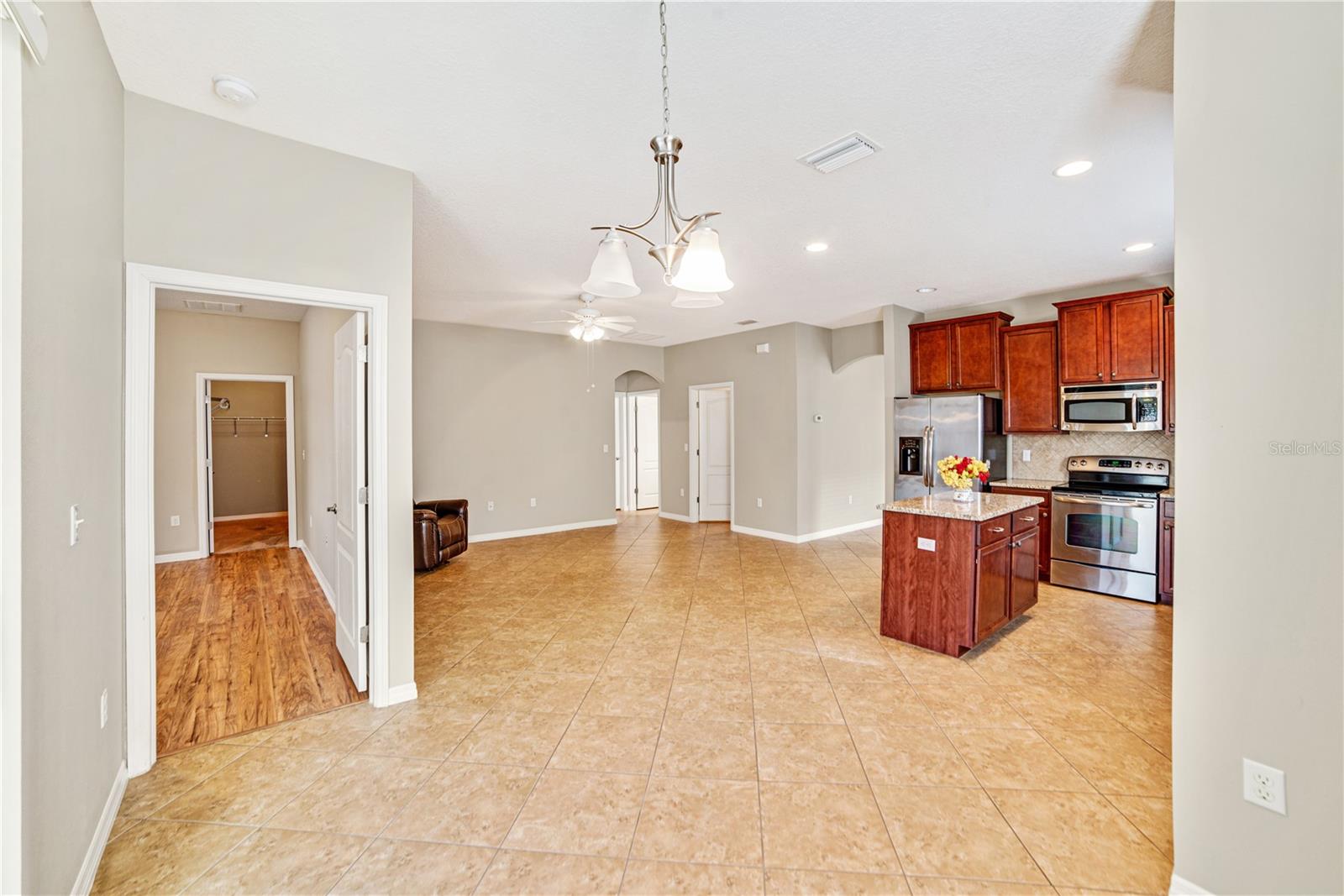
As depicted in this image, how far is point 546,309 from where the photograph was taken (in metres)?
6.12

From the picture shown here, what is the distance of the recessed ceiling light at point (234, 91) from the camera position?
6.96ft

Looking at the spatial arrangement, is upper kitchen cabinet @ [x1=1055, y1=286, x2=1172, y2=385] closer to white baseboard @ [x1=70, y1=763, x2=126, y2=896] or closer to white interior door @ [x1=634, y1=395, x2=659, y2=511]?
white interior door @ [x1=634, y1=395, x2=659, y2=511]

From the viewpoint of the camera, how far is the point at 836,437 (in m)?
7.52

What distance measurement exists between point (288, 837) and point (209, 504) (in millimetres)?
5863

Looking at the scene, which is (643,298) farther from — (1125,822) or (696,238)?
(1125,822)

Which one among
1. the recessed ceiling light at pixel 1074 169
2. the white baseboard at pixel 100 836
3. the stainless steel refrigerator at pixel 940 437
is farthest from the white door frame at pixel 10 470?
the stainless steel refrigerator at pixel 940 437

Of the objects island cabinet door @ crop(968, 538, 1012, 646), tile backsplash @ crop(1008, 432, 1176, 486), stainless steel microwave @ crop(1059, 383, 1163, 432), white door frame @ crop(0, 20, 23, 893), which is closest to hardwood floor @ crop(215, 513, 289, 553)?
white door frame @ crop(0, 20, 23, 893)

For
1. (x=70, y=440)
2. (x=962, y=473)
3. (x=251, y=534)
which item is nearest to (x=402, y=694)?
(x=70, y=440)

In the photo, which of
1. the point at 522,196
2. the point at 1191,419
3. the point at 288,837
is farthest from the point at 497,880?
the point at 522,196

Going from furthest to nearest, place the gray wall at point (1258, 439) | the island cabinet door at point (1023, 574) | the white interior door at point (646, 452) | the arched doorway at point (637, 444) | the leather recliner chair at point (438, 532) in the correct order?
the white interior door at point (646, 452) → the arched doorway at point (637, 444) → the leather recliner chair at point (438, 532) → the island cabinet door at point (1023, 574) → the gray wall at point (1258, 439)

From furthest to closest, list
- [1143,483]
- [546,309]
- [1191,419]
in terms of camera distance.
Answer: [546,309] < [1143,483] < [1191,419]

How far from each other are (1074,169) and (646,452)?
7.43 metres

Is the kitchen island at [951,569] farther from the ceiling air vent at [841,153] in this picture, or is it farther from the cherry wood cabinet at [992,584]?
the ceiling air vent at [841,153]

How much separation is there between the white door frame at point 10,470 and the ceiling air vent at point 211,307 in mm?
5240
